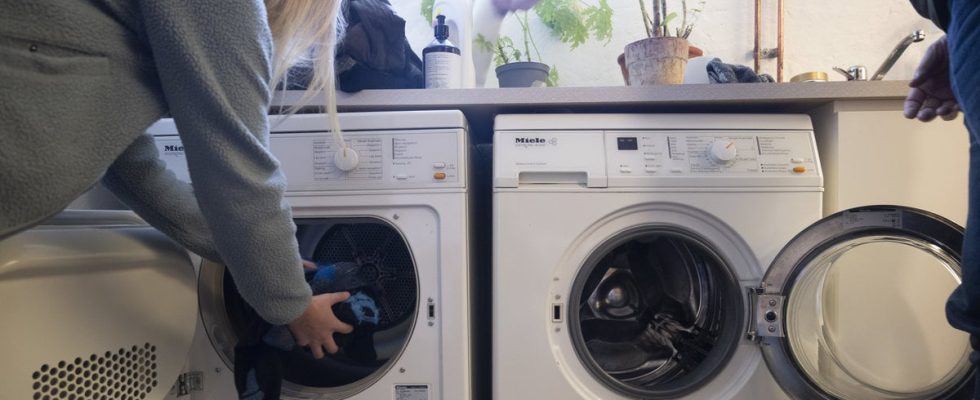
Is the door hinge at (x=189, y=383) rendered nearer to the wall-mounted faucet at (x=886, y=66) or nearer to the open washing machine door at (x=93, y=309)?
the open washing machine door at (x=93, y=309)

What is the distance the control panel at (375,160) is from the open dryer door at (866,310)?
0.59 meters

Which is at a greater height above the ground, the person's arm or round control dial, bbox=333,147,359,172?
round control dial, bbox=333,147,359,172

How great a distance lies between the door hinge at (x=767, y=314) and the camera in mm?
876

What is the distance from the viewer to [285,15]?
30.8 inches

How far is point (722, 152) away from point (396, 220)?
0.61 meters

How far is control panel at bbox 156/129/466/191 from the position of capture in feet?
3.13

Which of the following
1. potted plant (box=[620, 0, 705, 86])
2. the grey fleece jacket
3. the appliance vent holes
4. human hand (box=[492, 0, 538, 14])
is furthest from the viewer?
human hand (box=[492, 0, 538, 14])

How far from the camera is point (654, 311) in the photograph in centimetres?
114

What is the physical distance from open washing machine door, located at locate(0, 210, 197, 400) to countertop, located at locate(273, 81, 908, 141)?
1.20ft

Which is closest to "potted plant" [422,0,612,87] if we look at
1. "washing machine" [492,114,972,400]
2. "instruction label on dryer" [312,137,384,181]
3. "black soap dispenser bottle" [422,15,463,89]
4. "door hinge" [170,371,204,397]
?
"black soap dispenser bottle" [422,15,463,89]

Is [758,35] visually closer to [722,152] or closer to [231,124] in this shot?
[722,152]

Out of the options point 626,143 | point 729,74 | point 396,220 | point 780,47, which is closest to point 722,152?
point 626,143

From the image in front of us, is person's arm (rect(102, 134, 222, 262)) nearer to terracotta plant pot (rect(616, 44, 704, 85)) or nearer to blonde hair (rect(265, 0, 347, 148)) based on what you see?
blonde hair (rect(265, 0, 347, 148))

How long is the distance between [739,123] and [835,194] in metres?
0.23
